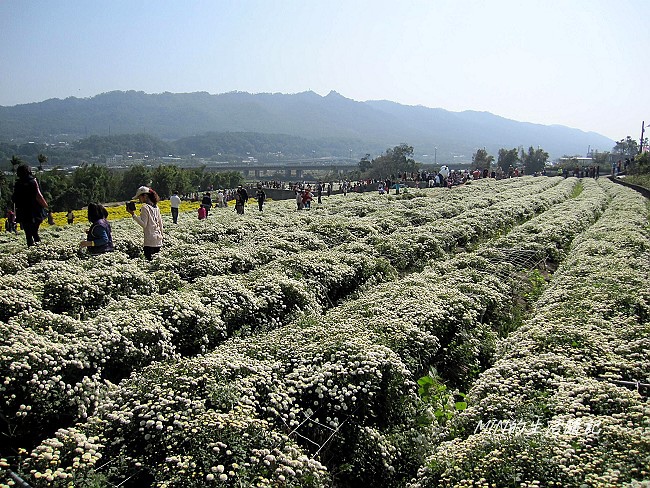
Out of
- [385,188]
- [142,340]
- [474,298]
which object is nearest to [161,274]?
[142,340]

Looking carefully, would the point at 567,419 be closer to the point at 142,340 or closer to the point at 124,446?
the point at 124,446

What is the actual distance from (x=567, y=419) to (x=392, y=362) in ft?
7.52

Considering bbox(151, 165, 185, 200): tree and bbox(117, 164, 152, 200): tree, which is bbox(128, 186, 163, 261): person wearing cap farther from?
bbox(117, 164, 152, 200): tree

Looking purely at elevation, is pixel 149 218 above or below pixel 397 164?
below

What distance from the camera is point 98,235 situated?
1341cm

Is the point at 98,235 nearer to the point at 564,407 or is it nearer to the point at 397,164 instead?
the point at 564,407

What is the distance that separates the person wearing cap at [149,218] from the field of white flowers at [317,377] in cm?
38

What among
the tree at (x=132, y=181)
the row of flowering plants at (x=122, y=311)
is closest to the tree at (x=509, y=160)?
the tree at (x=132, y=181)

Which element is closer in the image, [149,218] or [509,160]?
[149,218]

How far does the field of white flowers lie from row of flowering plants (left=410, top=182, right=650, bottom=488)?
26mm

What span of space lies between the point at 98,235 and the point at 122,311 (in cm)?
551

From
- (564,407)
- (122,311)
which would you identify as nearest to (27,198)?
(122,311)

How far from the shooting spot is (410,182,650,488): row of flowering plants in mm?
4777

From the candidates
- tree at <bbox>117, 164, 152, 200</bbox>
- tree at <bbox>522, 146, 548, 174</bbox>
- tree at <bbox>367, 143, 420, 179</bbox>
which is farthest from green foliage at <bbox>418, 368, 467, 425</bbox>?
tree at <bbox>522, 146, 548, 174</bbox>
